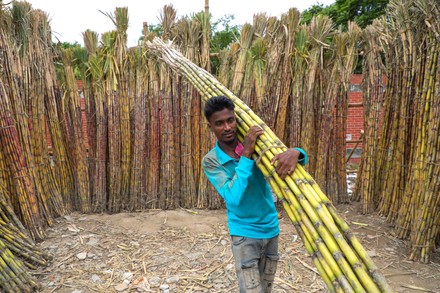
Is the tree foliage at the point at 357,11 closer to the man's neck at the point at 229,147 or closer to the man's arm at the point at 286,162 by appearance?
the man's neck at the point at 229,147

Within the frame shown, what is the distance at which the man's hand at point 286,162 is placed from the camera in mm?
1382

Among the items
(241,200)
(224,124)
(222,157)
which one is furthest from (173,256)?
(224,124)

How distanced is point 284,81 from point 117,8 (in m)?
2.45

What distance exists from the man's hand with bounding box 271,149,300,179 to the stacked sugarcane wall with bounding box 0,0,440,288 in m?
2.83

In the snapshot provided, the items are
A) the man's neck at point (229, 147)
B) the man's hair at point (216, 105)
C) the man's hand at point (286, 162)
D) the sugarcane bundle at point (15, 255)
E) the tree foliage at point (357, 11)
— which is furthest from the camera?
the tree foliage at point (357, 11)

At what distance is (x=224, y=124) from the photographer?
5.34 feet

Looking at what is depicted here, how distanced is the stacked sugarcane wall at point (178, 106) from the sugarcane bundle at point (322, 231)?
2750 mm

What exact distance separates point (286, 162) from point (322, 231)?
33cm

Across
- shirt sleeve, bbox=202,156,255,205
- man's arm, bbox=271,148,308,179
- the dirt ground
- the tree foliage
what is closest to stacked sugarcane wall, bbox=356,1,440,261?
the dirt ground

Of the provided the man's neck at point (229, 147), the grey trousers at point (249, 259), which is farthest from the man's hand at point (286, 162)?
the grey trousers at point (249, 259)

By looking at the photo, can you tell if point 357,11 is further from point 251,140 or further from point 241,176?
point 241,176

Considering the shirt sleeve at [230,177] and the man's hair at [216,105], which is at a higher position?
the man's hair at [216,105]

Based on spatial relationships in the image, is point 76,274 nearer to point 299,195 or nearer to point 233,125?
point 233,125

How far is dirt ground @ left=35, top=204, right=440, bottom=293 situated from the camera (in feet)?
9.33
